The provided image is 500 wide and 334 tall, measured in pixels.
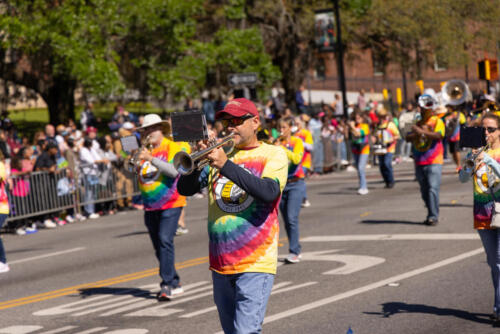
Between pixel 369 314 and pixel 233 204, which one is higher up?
pixel 233 204

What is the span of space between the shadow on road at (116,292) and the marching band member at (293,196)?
224cm

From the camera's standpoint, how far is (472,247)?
12.1 metres

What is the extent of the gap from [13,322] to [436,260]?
17.4ft

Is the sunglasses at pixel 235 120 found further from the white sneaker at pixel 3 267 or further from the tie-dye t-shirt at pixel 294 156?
the white sneaker at pixel 3 267

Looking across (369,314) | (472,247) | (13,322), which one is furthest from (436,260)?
(13,322)

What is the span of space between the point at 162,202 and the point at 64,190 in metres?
10.2

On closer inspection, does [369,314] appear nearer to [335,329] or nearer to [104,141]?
[335,329]

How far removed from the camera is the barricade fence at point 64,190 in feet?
60.4

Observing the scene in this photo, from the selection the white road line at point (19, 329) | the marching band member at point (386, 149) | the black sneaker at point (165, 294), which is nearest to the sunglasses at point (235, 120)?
the white road line at point (19, 329)

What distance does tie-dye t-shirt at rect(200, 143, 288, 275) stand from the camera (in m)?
5.80

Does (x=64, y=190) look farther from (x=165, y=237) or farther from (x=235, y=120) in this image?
(x=235, y=120)

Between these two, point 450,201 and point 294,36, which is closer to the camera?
point 450,201

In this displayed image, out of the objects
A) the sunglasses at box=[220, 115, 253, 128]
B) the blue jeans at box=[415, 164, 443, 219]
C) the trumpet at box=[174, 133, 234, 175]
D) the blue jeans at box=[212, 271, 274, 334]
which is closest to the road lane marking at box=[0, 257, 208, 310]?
the blue jeans at box=[415, 164, 443, 219]

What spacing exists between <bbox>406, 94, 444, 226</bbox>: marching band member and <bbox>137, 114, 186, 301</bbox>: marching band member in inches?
217
